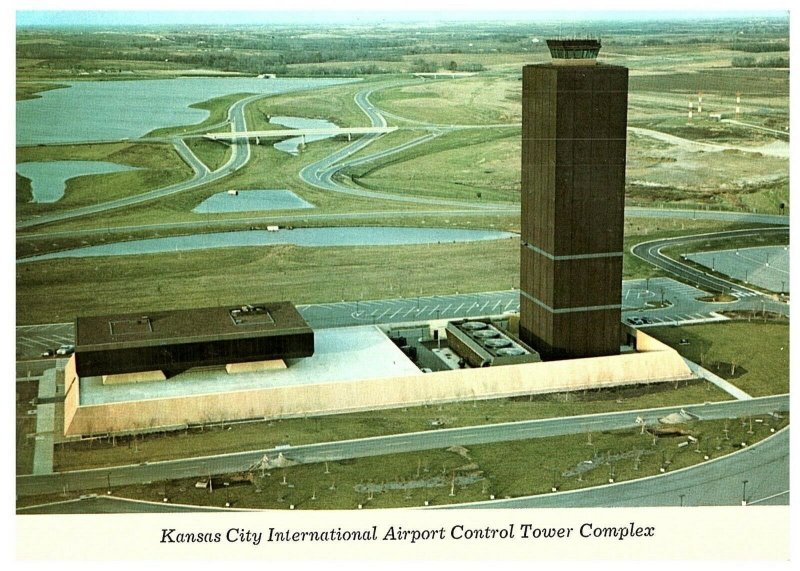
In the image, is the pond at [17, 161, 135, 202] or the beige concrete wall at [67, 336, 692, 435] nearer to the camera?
the beige concrete wall at [67, 336, 692, 435]

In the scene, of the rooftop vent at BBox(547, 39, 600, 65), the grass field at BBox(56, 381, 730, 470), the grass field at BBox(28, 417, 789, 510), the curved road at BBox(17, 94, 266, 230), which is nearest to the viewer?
the grass field at BBox(28, 417, 789, 510)

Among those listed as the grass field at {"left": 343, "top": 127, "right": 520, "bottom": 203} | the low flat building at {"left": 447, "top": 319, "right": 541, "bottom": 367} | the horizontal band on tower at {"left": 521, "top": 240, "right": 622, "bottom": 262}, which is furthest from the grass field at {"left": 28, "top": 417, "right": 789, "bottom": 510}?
the grass field at {"left": 343, "top": 127, "right": 520, "bottom": 203}

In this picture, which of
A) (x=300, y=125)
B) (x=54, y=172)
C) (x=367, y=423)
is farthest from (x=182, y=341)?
(x=300, y=125)

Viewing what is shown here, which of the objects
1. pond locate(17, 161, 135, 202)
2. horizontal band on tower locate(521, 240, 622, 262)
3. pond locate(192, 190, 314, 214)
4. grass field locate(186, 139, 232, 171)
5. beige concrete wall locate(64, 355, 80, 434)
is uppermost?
grass field locate(186, 139, 232, 171)

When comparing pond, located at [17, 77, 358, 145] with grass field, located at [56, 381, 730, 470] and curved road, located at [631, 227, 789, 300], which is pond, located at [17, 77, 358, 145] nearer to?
curved road, located at [631, 227, 789, 300]

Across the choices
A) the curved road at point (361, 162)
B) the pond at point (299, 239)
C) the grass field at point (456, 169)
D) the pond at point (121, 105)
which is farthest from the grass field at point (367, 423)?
the pond at point (121, 105)

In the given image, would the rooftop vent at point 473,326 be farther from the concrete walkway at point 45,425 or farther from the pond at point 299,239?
the pond at point 299,239

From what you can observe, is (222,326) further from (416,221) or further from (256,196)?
(256,196)

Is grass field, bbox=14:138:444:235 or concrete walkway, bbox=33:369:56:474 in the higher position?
grass field, bbox=14:138:444:235
